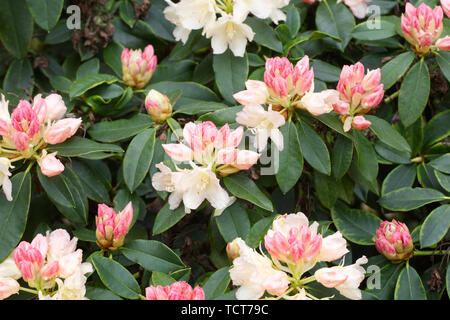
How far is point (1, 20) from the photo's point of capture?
177 cm

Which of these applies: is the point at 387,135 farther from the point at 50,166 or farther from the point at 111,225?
the point at 50,166

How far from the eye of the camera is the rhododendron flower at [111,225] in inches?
54.5

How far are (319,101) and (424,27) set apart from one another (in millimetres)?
380

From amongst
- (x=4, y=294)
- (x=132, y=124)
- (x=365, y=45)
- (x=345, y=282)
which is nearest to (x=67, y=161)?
(x=132, y=124)

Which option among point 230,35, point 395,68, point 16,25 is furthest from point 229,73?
point 16,25

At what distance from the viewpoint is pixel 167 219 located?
1413 millimetres

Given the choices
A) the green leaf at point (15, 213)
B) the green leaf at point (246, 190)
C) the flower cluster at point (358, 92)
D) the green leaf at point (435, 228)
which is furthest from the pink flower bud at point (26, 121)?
the green leaf at point (435, 228)

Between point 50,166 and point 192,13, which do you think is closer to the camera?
point 50,166

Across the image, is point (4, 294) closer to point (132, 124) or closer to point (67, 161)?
point (67, 161)

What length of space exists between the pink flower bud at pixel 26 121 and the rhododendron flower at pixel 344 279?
675 millimetres

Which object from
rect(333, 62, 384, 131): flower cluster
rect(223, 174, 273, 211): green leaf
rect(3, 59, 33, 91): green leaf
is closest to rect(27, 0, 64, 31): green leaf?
rect(3, 59, 33, 91): green leaf

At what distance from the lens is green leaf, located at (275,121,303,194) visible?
1.42 metres

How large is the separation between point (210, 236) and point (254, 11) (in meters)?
0.58

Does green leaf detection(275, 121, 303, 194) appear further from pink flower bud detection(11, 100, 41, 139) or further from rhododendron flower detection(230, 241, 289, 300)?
pink flower bud detection(11, 100, 41, 139)
